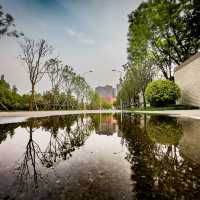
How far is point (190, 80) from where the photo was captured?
1357 inches

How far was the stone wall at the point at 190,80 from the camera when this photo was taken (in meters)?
31.9

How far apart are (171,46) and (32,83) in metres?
25.6

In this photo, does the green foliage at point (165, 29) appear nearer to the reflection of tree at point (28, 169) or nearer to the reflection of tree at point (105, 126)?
the reflection of tree at point (105, 126)

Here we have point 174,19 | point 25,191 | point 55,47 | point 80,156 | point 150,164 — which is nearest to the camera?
point 25,191

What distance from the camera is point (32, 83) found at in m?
41.8

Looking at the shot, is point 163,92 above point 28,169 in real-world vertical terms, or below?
above

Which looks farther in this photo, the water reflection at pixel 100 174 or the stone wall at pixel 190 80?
the stone wall at pixel 190 80

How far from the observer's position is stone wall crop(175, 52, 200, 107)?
31.9 metres

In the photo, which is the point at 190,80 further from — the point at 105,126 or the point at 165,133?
the point at 165,133

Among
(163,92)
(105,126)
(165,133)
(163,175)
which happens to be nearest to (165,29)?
(163,92)

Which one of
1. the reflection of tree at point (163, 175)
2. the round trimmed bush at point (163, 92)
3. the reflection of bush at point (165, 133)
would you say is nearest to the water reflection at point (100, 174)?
the reflection of tree at point (163, 175)

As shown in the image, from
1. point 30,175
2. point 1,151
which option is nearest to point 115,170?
point 30,175

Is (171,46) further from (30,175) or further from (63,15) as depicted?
(30,175)

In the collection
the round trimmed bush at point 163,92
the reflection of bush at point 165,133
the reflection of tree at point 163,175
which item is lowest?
the reflection of tree at point 163,175
